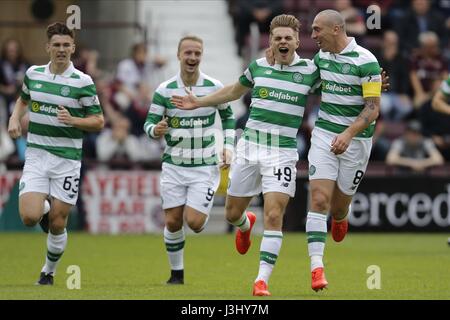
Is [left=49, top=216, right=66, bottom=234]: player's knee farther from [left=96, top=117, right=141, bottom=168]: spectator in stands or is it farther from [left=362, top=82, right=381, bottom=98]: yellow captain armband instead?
[left=96, top=117, right=141, bottom=168]: spectator in stands

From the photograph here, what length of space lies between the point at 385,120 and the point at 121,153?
5417 mm

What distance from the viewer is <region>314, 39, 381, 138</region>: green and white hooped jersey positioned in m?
12.8

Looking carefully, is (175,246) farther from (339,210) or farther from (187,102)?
(339,210)

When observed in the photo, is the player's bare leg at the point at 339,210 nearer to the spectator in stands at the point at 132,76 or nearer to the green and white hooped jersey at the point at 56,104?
the green and white hooped jersey at the point at 56,104

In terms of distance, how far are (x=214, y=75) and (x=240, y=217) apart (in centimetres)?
1314

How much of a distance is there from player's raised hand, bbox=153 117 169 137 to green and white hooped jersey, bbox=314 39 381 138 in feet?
5.52

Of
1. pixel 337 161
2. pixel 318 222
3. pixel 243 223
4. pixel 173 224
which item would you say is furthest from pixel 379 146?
pixel 318 222

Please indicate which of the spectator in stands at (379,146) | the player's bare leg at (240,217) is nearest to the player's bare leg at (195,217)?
the player's bare leg at (240,217)

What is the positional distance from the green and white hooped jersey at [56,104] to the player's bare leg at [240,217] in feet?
5.67

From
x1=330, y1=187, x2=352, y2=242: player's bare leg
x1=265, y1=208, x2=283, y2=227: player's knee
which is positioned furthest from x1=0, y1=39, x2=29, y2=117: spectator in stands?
x1=265, y1=208, x2=283, y2=227: player's knee

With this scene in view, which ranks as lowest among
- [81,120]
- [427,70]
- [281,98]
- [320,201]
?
[427,70]

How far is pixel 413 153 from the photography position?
23547 millimetres

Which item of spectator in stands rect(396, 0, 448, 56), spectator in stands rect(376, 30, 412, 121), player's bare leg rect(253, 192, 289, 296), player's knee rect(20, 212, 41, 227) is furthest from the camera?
spectator in stands rect(396, 0, 448, 56)
